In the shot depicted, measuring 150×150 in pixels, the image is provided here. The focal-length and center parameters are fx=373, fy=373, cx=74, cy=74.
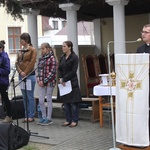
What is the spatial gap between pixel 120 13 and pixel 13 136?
3.75 metres

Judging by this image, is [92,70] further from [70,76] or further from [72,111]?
[70,76]

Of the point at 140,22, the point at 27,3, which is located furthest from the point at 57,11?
the point at 140,22

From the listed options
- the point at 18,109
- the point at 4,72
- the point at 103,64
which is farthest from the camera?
the point at 103,64

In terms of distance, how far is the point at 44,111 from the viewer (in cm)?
758

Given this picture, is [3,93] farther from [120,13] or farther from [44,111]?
[120,13]

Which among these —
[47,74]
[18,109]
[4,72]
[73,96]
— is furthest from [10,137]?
[18,109]

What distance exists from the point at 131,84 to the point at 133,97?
18cm

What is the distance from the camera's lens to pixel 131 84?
511cm

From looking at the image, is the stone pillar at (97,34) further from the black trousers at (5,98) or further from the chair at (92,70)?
the black trousers at (5,98)

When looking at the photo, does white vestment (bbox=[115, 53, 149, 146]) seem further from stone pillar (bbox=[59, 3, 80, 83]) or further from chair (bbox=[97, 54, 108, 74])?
chair (bbox=[97, 54, 108, 74])

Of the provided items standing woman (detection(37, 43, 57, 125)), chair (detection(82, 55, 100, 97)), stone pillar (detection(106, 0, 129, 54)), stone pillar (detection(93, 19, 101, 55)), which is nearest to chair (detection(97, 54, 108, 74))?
chair (detection(82, 55, 100, 97))

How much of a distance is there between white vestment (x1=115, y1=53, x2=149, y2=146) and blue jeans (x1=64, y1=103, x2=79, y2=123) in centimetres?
208

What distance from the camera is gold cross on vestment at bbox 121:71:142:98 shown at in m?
5.07

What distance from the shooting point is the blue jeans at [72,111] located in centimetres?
727
